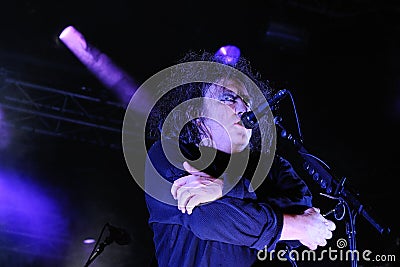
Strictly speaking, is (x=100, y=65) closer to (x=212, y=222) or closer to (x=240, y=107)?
(x=240, y=107)

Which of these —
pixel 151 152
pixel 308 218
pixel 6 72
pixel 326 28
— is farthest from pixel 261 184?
pixel 6 72

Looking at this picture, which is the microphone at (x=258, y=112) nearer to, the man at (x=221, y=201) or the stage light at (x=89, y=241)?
the man at (x=221, y=201)

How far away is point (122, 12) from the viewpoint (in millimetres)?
7977

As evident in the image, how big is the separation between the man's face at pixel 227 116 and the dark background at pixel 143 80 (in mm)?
4973

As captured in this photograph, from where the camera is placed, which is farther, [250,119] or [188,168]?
[250,119]

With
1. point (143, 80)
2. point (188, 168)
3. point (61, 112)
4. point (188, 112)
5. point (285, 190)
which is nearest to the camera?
point (188, 168)

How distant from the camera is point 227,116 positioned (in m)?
2.71

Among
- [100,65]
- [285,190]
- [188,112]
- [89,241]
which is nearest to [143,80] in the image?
[100,65]

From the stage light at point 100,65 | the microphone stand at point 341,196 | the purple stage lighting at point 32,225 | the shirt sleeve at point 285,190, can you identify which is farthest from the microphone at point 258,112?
the purple stage lighting at point 32,225

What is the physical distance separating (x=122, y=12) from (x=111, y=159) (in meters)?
2.77

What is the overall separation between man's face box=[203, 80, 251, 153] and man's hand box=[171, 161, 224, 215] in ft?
2.10

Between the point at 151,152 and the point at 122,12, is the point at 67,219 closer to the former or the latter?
the point at 122,12

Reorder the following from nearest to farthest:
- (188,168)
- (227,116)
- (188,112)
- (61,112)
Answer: (188,168)
(227,116)
(188,112)
(61,112)

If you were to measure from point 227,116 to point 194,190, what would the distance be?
85cm
